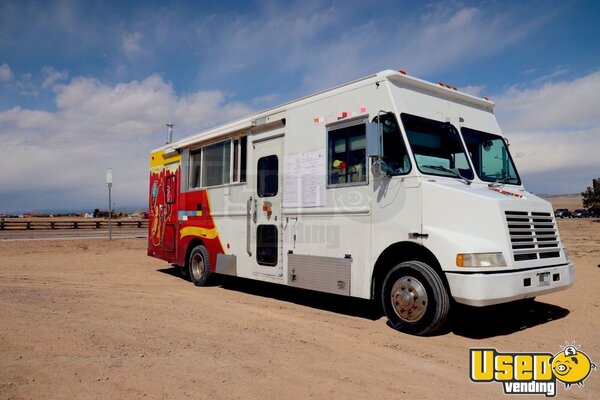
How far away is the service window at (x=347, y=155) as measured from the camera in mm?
6480

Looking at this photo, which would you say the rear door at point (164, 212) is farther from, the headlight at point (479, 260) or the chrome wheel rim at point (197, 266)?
the headlight at point (479, 260)

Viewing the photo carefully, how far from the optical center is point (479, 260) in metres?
5.21

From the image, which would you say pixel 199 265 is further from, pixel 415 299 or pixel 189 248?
pixel 415 299

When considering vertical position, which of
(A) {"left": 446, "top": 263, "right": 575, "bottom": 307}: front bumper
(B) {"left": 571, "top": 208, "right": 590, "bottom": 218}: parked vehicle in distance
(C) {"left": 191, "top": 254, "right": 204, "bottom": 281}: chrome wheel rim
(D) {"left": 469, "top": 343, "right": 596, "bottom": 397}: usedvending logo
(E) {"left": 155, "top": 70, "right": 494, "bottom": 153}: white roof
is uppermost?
(E) {"left": 155, "top": 70, "right": 494, "bottom": 153}: white roof

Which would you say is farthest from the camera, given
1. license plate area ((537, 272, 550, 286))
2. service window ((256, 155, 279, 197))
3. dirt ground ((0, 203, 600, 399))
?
service window ((256, 155, 279, 197))

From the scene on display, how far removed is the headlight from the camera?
5.20 m

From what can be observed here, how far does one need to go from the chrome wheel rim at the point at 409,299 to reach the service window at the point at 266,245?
251 cm

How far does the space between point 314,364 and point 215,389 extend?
108 cm

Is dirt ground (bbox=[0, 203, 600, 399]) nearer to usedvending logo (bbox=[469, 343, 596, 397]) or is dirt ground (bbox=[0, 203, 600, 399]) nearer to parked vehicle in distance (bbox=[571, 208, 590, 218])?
usedvending logo (bbox=[469, 343, 596, 397])

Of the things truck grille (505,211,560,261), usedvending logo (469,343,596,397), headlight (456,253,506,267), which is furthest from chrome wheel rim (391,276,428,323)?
truck grille (505,211,560,261)

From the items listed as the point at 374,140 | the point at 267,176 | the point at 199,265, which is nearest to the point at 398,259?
the point at 374,140

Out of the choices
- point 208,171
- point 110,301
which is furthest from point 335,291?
point 208,171

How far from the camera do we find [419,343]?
5.39 m

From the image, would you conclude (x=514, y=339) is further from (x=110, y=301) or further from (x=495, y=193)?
(x=110, y=301)
